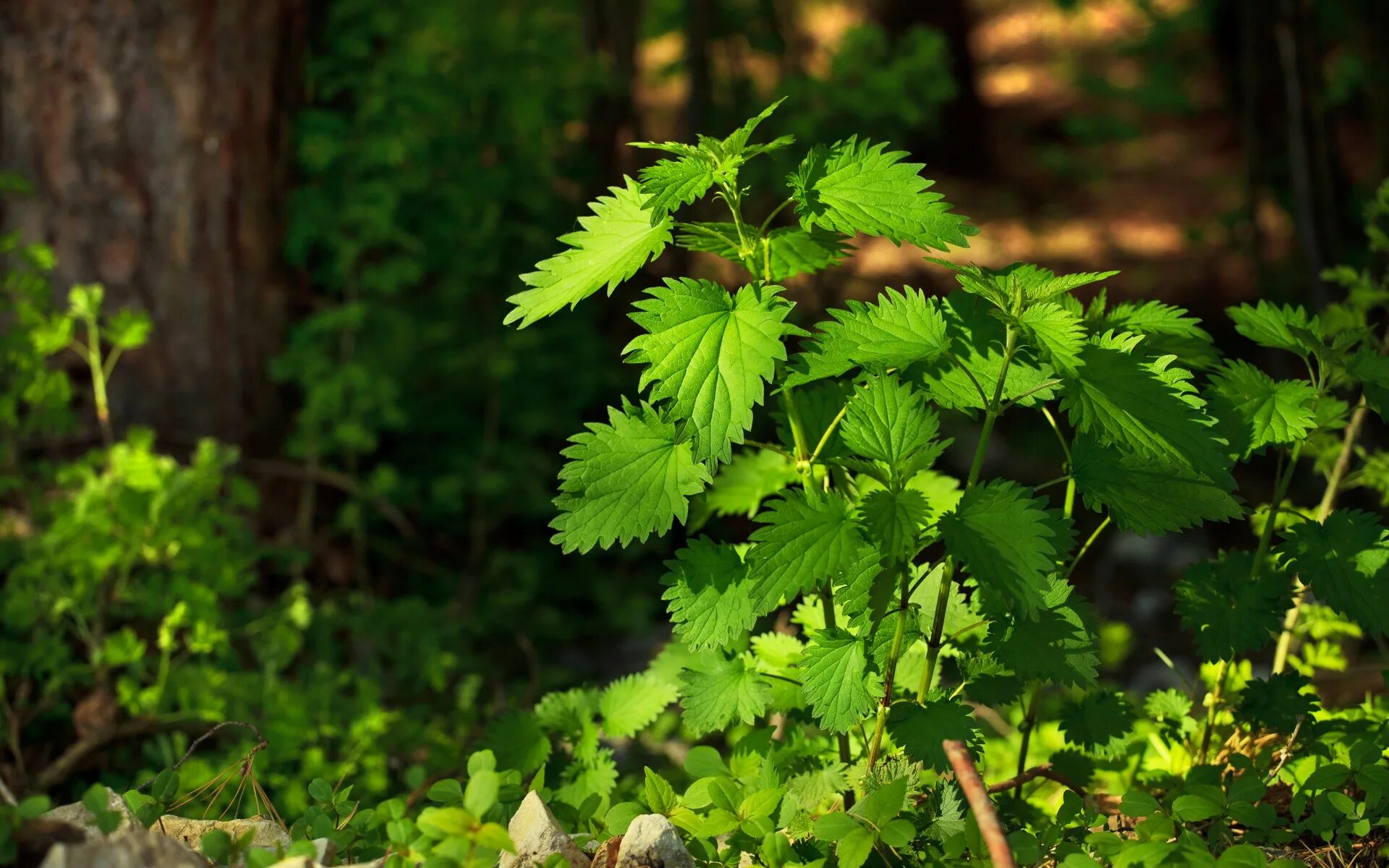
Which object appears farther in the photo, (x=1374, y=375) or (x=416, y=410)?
(x=416, y=410)

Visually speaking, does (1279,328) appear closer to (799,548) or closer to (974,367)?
(974,367)

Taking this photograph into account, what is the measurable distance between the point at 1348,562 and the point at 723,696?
919 millimetres

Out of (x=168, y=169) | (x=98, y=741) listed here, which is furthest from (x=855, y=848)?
(x=168, y=169)

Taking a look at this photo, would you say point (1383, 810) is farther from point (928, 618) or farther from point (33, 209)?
point (33, 209)

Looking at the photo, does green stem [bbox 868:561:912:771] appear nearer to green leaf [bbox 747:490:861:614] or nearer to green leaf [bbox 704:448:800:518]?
green leaf [bbox 747:490:861:614]

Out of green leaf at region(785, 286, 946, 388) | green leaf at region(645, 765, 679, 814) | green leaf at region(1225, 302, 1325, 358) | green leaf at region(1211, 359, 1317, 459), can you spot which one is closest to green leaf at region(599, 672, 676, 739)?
green leaf at region(645, 765, 679, 814)

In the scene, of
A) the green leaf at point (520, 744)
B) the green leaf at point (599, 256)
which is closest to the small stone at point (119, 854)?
the green leaf at point (520, 744)

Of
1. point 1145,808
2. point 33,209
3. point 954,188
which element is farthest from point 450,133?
point 954,188

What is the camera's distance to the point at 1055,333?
4.86 feet

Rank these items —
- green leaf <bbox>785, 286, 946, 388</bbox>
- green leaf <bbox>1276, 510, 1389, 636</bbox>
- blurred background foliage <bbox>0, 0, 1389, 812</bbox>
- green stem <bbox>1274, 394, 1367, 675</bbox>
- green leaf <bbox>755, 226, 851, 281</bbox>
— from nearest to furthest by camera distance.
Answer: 1. green leaf <bbox>785, 286, 946, 388</bbox>
2. green leaf <bbox>1276, 510, 1389, 636</bbox>
3. green leaf <bbox>755, 226, 851, 281</bbox>
4. green stem <bbox>1274, 394, 1367, 675</bbox>
5. blurred background foliage <bbox>0, 0, 1389, 812</bbox>

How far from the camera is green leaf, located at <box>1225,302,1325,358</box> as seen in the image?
1723 millimetres

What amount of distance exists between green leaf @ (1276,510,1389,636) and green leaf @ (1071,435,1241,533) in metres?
0.23

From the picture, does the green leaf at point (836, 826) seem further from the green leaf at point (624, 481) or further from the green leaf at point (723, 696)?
the green leaf at point (624, 481)

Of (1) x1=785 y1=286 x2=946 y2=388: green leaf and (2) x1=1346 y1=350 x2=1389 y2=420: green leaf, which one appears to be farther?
(2) x1=1346 y1=350 x2=1389 y2=420: green leaf
